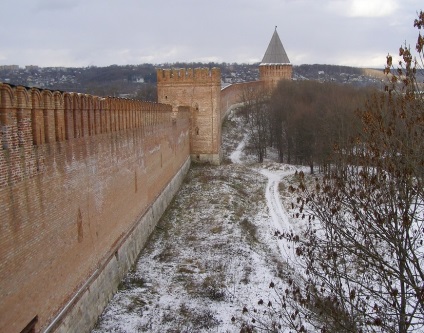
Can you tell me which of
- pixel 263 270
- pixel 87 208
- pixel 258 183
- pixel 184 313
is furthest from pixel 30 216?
pixel 258 183

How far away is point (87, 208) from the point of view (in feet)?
30.4

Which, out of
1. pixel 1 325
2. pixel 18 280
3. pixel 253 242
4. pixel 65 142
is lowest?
pixel 253 242

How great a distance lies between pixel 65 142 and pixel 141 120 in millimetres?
6603

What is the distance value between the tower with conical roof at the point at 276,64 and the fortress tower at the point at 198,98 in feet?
78.0

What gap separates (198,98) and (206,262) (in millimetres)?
14903

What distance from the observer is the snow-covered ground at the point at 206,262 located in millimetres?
9570

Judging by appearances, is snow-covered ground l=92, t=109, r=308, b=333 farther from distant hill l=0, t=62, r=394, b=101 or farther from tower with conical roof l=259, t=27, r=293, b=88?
distant hill l=0, t=62, r=394, b=101

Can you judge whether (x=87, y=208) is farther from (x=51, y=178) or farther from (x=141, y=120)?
(x=141, y=120)

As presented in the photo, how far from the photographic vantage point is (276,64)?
4850 centimetres

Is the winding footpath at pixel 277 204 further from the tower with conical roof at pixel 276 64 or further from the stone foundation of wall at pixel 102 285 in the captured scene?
the tower with conical roof at pixel 276 64

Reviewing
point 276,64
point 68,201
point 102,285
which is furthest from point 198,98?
point 276,64

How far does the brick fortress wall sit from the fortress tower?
12.7 meters

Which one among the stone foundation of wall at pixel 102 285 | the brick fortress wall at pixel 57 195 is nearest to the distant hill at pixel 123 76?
the stone foundation of wall at pixel 102 285

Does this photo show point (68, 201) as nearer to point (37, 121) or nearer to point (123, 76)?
point (37, 121)
